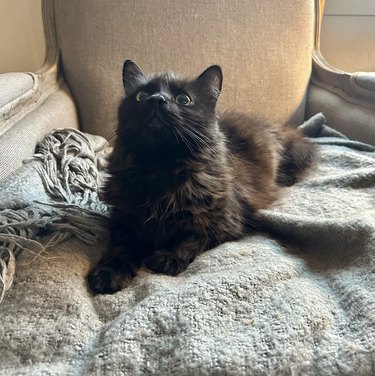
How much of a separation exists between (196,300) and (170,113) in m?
0.42

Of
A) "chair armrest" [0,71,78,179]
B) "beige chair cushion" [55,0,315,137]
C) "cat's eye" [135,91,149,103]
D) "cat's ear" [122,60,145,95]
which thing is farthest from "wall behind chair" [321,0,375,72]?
"cat's eye" [135,91,149,103]

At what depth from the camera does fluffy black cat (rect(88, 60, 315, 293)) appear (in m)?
0.99

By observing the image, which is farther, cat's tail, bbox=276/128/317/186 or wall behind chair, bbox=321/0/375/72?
wall behind chair, bbox=321/0/375/72

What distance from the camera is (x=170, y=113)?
99cm

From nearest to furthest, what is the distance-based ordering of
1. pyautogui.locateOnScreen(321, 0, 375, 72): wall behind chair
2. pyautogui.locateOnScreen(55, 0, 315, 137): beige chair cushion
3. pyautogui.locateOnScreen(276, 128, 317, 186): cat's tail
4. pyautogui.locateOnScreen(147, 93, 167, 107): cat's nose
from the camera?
pyautogui.locateOnScreen(147, 93, 167, 107): cat's nose < pyautogui.locateOnScreen(276, 128, 317, 186): cat's tail < pyautogui.locateOnScreen(55, 0, 315, 137): beige chair cushion < pyautogui.locateOnScreen(321, 0, 375, 72): wall behind chair

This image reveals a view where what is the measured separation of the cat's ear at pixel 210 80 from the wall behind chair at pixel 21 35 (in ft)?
4.59

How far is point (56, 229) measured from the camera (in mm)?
979

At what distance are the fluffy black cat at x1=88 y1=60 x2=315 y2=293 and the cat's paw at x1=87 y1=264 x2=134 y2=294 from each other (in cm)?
2

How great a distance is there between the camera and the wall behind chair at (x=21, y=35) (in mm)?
2166

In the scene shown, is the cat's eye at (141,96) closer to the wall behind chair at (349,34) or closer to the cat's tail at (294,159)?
the cat's tail at (294,159)

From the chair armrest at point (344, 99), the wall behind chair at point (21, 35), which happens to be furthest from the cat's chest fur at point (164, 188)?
the wall behind chair at point (21, 35)

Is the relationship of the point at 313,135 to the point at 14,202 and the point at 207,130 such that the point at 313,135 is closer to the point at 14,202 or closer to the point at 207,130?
the point at 207,130

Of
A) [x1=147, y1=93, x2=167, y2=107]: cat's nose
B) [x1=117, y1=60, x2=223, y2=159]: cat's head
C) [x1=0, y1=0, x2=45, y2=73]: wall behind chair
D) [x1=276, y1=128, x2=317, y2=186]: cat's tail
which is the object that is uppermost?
[x1=147, y1=93, x2=167, y2=107]: cat's nose

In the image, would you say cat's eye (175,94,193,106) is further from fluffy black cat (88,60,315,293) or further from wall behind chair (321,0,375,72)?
wall behind chair (321,0,375,72)
